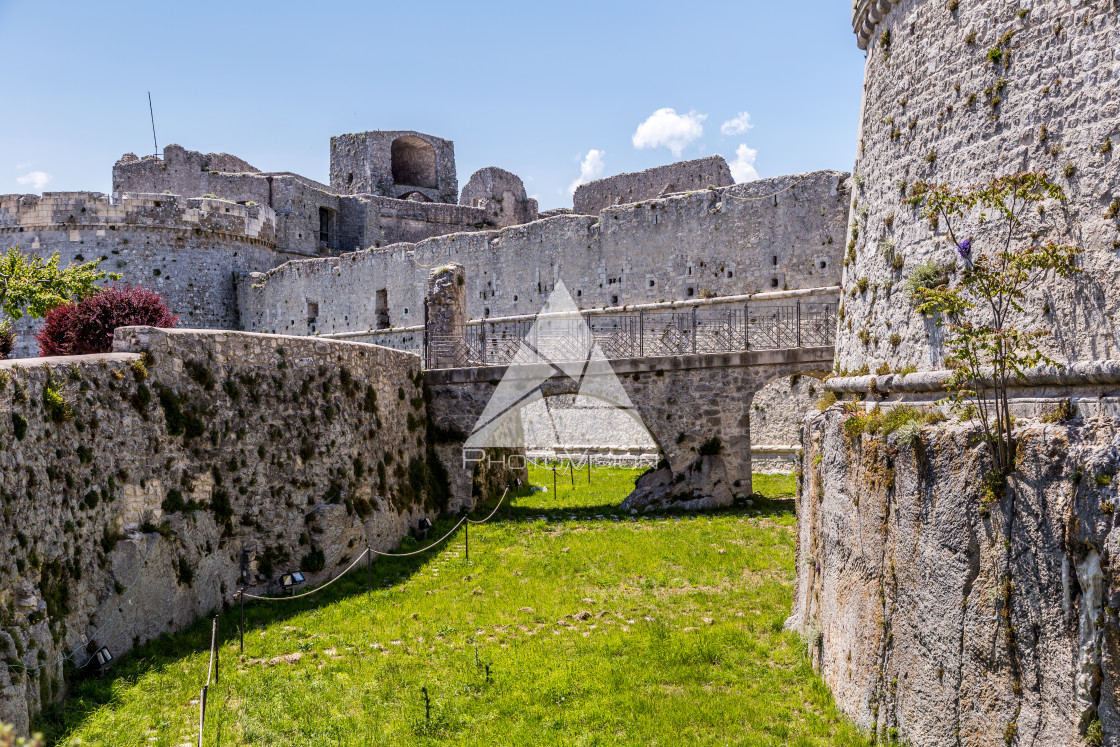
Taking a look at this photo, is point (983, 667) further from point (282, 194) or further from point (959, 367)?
point (282, 194)

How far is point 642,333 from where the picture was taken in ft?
54.4

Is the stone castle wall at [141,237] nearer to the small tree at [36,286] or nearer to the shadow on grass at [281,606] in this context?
the small tree at [36,286]

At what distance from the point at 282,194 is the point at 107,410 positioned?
22.6 metres

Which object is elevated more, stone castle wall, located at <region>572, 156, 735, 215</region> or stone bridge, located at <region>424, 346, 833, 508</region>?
stone castle wall, located at <region>572, 156, 735, 215</region>

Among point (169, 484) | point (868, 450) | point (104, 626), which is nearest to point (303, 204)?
point (169, 484)

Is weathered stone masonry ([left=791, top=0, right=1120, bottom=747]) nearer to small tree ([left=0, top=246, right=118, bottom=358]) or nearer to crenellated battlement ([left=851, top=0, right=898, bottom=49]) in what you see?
crenellated battlement ([left=851, top=0, right=898, bottom=49])

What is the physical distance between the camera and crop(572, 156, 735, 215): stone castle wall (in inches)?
997

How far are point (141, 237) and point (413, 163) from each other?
14392 millimetres

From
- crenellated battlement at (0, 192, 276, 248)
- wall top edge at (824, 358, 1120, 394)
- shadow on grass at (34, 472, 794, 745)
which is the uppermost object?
crenellated battlement at (0, 192, 276, 248)

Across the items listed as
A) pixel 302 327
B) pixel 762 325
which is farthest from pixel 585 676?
pixel 302 327

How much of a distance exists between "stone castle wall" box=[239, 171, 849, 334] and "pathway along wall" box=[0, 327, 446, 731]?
9.76 m

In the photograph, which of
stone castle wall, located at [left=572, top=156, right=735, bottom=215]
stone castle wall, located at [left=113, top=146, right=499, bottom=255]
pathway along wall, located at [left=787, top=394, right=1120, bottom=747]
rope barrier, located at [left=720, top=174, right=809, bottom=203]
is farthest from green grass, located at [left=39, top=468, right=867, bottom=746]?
stone castle wall, located at [left=113, top=146, right=499, bottom=255]

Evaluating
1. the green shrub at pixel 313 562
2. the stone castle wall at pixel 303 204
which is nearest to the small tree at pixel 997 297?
the green shrub at pixel 313 562

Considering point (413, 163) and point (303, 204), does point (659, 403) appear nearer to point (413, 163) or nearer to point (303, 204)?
point (303, 204)
